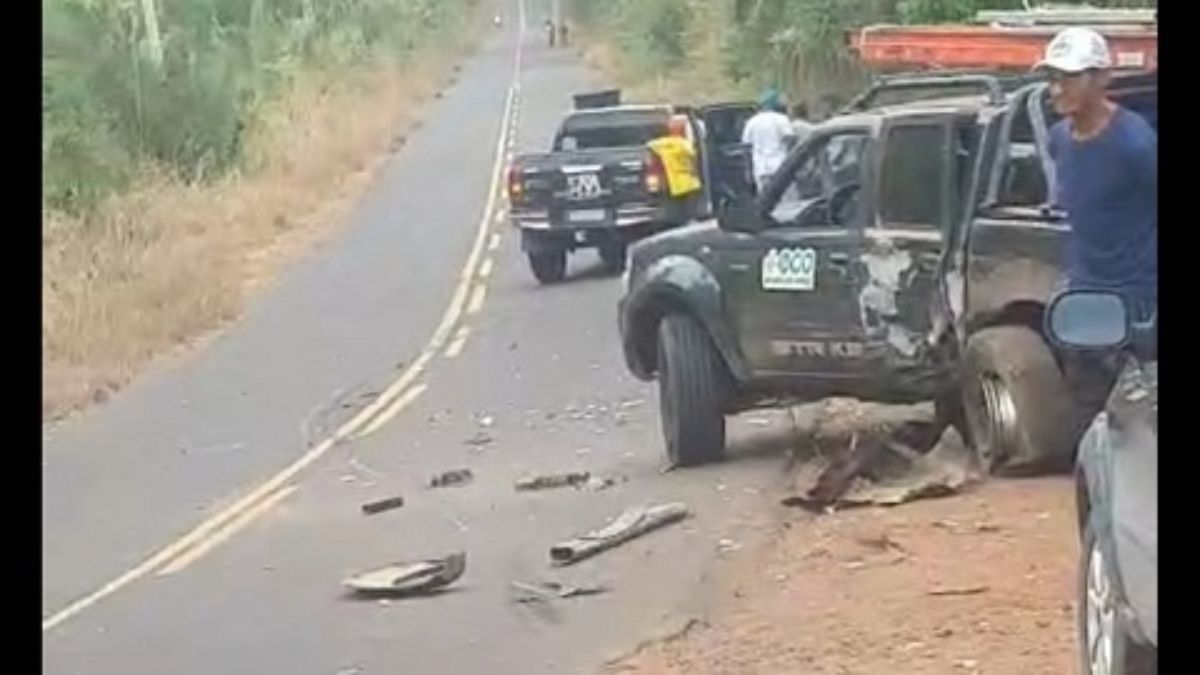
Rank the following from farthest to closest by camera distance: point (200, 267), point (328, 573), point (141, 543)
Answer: point (200, 267) < point (141, 543) < point (328, 573)

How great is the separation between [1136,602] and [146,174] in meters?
31.3

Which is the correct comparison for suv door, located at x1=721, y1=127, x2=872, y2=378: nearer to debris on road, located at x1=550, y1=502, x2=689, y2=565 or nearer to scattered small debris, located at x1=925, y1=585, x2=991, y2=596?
debris on road, located at x1=550, y1=502, x2=689, y2=565

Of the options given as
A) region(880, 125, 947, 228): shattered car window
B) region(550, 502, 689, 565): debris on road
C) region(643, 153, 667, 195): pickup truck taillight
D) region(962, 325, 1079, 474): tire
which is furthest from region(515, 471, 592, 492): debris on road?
region(643, 153, 667, 195): pickup truck taillight

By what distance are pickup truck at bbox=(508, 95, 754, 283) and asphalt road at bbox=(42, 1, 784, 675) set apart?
0.51 metres

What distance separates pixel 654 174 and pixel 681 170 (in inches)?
11.5

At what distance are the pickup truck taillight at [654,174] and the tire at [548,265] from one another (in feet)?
5.33

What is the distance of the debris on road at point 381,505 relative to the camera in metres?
14.9

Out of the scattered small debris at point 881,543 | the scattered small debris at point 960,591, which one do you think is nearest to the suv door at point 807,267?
the scattered small debris at point 881,543

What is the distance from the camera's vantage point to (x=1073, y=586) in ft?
32.6

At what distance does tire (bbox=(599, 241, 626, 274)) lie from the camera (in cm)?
2873

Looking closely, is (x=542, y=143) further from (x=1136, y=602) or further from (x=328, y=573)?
(x=1136, y=602)

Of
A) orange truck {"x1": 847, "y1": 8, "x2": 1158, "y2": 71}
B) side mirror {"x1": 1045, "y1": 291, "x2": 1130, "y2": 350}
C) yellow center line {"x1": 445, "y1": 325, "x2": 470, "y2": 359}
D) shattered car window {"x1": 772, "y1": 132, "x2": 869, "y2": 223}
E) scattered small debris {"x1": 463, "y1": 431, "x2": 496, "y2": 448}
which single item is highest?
orange truck {"x1": 847, "y1": 8, "x2": 1158, "y2": 71}

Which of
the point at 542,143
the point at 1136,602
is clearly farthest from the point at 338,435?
the point at 542,143

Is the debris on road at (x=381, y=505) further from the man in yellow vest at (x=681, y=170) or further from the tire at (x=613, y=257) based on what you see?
the tire at (x=613, y=257)
